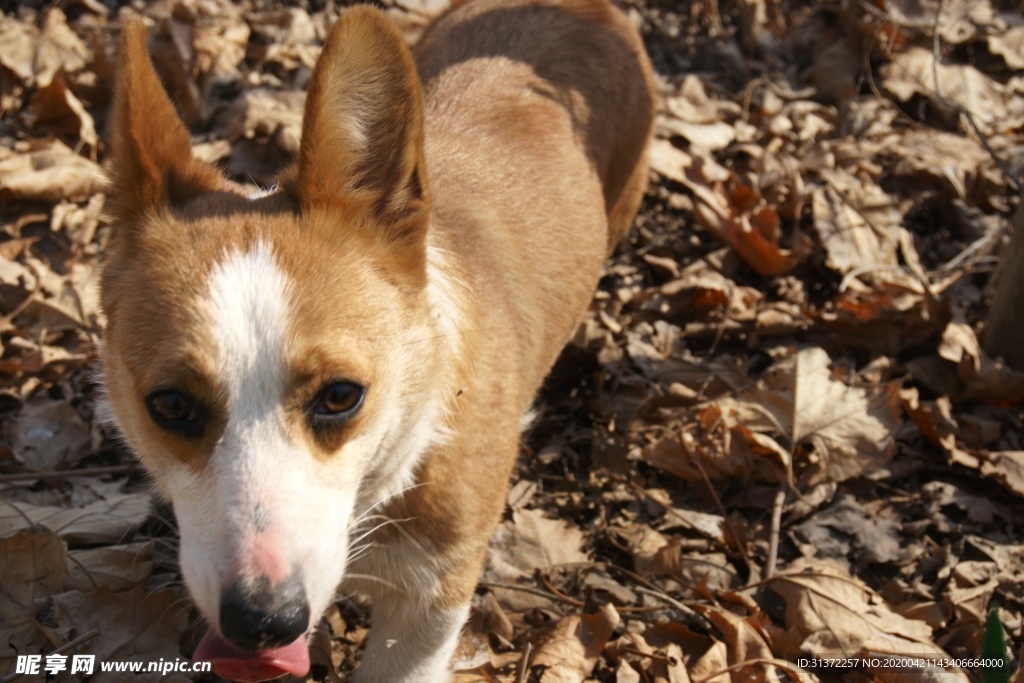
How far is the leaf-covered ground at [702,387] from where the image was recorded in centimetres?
287

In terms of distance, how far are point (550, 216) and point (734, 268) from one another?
145 centimetres

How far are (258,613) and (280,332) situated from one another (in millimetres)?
574

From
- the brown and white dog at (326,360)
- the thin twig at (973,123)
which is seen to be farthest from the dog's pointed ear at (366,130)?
the thin twig at (973,123)

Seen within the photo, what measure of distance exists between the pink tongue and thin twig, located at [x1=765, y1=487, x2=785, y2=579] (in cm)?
166

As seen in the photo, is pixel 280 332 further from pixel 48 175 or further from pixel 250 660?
pixel 48 175

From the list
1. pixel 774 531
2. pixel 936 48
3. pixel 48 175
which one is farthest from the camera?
pixel 936 48

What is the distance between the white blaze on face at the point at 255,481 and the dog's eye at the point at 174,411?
0.09 meters

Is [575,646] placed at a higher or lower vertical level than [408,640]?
lower

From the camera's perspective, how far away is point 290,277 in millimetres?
2055

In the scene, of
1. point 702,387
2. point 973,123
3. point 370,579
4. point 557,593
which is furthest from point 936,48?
point 370,579

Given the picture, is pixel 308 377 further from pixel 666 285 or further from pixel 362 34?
pixel 666 285

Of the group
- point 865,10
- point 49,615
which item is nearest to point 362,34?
point 49,615

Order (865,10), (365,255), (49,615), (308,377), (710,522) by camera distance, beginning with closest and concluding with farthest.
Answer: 1. (308,377)
2. (365,255)
3. (49,615)
4. (710,522)
5. (865,10)

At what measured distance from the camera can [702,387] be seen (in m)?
3.88
